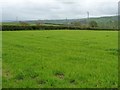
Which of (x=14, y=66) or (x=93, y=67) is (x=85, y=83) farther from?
(x=14, y=66)

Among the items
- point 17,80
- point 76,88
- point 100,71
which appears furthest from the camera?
point 100,71

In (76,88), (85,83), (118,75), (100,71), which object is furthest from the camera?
(100,71)

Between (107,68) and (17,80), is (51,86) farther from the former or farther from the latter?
(107,68)

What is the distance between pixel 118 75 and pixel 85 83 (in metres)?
1.85

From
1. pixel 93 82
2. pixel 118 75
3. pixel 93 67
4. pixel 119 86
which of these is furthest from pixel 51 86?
pixel 93 67

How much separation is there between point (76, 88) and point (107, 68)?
3.77m

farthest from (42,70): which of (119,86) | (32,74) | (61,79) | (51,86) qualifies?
(119,86)

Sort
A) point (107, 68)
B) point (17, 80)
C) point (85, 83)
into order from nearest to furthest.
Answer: point (85, 83)
point (17, 80)
point (107, 68)

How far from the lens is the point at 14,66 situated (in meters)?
12.2

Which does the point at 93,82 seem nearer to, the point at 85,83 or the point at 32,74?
the point at 85,83

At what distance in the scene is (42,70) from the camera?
11.1 meters

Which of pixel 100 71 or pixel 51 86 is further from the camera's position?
pixel 100 71

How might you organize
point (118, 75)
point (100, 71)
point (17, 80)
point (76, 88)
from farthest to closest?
point (100, 71) < point (118, 75) < point (17, 80) < point (76, 88)

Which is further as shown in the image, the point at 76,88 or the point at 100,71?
the point at 100,71
